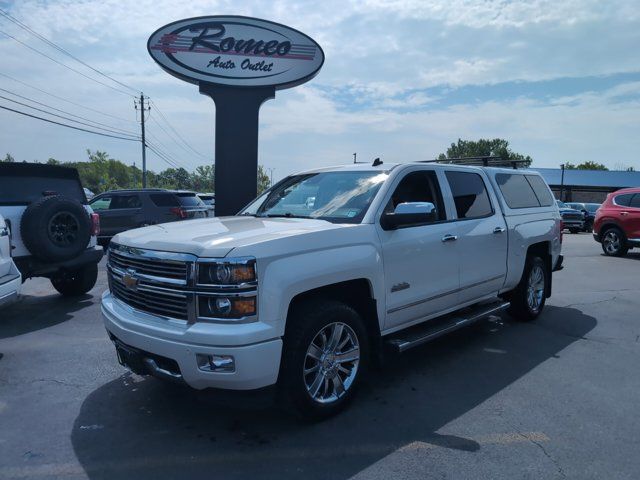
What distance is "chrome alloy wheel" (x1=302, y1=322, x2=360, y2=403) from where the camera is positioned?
11.4 feet

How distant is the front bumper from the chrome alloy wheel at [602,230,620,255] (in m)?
13.5

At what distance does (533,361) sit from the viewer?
15.9 ft

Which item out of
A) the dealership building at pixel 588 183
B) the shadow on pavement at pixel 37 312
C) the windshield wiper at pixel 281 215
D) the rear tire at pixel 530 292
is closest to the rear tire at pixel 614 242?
the rear tire at pixel 530 292

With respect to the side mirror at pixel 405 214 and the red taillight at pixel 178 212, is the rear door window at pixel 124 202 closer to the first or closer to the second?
the red taillight at pixel 178 212

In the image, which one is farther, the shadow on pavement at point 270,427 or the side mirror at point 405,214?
the side mirror at point 405,214

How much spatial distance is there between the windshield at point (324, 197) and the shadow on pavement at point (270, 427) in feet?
5.11

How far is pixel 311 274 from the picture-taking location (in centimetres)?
330

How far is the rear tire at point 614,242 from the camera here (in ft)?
43.7

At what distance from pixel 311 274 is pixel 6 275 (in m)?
3.69

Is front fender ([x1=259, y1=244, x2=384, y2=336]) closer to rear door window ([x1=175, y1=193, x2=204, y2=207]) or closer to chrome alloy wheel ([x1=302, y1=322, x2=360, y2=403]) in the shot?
chrome alloy wheel ([x1=302, y1=322, x2=360, y2=403])

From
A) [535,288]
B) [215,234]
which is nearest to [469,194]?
[535,288]

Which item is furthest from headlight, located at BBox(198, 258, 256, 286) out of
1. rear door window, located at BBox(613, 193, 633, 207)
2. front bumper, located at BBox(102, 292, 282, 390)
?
rear door window, located at BBox(613, 193, 633, 207)

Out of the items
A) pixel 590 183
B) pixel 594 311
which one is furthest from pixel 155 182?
pixel 594 311

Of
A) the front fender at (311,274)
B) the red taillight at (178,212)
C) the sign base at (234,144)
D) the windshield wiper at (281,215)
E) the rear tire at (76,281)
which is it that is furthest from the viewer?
the red taillight at (178,212)
